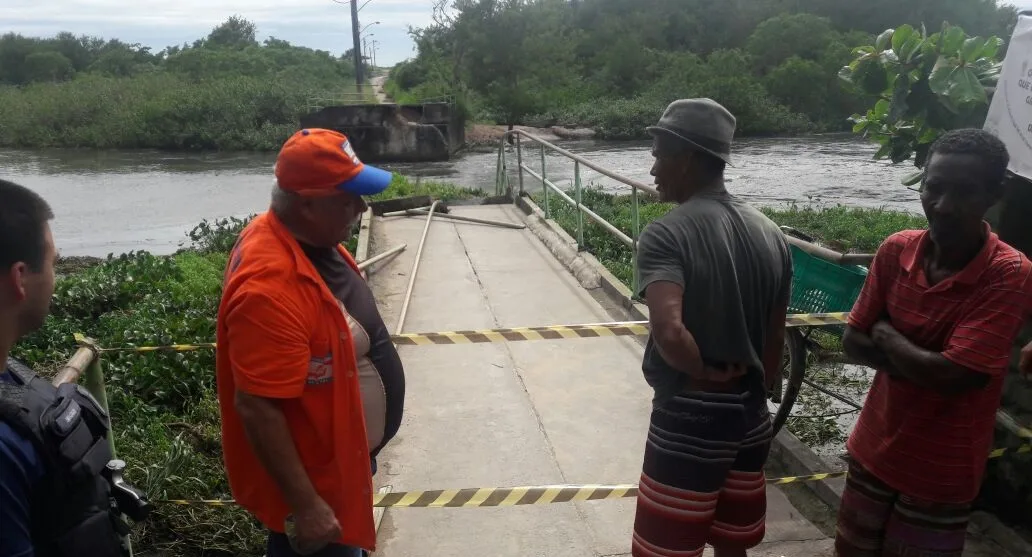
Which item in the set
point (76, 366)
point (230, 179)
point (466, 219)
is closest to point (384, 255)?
point (466, 219)

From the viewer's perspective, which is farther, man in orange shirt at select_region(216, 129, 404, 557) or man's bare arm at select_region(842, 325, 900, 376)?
man's bare arm at select_region(842, 325, 900, 376)

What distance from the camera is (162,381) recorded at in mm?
4945

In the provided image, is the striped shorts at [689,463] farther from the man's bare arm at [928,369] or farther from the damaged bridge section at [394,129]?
the damaged bridge section at [394,129]

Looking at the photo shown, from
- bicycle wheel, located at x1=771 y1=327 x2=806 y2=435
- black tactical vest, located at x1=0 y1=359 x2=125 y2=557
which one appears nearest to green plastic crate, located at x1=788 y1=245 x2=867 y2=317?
bicycle wheel, located at x1=771 y1=327 x2=806 y2=435

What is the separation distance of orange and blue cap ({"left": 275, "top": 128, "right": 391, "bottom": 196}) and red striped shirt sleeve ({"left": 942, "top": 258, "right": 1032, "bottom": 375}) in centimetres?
153

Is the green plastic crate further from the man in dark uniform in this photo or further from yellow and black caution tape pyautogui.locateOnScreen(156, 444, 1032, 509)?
the man in dark uniform

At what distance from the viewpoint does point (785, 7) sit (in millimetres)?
56969

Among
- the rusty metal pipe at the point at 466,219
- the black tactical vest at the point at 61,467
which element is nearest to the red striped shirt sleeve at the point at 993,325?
the black tactical vest at the point at 61,467

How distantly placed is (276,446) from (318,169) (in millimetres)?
627

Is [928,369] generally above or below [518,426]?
above

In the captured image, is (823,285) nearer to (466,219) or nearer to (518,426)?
(518,426)

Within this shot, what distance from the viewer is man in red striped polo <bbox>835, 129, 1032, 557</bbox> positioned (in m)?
2.03

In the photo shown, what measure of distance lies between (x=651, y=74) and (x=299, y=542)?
Answer: 5145 cm

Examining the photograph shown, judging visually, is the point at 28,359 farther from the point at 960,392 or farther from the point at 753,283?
the point at 960,392
